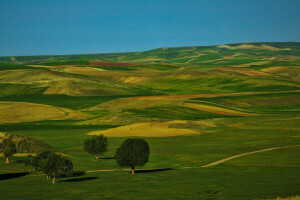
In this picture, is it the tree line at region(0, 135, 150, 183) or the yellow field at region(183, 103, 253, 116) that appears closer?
the tree line at region(0, 135, 150, 183)

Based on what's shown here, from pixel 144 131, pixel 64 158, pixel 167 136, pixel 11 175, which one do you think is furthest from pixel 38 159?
pixel 144 131

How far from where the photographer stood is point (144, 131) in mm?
100000

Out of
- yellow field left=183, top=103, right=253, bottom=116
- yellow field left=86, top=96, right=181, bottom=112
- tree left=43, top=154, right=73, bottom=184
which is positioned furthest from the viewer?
yellow field left=86, top=96, right=181, bottom=112

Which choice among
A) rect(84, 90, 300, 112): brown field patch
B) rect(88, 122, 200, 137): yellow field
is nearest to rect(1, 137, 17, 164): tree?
rect(88, 122, 200, 137): yellow field

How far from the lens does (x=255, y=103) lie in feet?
481

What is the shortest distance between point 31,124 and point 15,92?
238ft

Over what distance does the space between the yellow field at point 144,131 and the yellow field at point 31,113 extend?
2819 cm

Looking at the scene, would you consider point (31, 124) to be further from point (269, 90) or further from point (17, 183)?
point (269, 90)

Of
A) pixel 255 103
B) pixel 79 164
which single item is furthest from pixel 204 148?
pixel 255 103

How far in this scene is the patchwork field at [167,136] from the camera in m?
44.4

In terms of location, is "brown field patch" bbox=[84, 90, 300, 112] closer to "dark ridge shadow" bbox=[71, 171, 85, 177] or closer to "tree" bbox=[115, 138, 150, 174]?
"dark ridge shadow" bbox=[71, 171, 85, 177]

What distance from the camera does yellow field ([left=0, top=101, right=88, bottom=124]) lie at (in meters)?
123

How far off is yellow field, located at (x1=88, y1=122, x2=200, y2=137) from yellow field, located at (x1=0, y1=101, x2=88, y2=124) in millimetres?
28193

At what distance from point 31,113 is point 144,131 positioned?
44.6m
